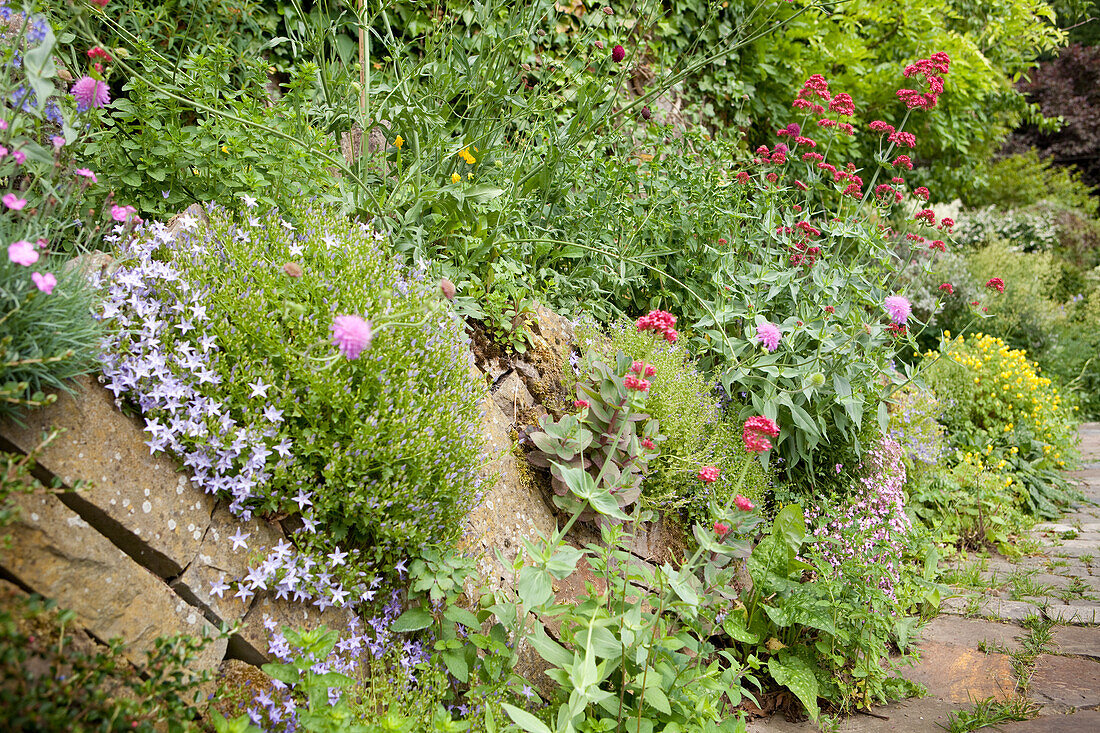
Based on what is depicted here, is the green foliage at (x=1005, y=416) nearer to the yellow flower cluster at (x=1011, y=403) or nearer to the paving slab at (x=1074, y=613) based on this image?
the yellow flower cluster at (x=1011, y=403)

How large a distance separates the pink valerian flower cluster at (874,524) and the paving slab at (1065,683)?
62 centimetres

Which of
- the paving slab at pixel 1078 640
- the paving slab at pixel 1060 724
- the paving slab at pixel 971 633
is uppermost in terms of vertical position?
the paving slab at pixel 1060 724

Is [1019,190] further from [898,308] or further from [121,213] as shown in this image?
[121,213]

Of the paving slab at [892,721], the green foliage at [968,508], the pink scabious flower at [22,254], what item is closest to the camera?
the pink scabious flower at [22,254]

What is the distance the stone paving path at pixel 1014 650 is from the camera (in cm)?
254

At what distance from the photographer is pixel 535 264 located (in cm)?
360

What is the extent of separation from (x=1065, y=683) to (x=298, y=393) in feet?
10.6

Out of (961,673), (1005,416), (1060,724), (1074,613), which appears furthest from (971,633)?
(1005,416)

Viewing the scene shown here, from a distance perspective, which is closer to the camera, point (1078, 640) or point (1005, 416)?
point (1078, 640)

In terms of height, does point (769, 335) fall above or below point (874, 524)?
above

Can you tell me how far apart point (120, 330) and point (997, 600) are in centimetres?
421

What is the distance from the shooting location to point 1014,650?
2977 millimetres

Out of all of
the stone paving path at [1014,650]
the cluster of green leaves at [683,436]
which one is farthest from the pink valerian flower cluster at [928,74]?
the stone paving path at [1014,650]

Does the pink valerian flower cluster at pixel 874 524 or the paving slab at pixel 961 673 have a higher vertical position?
the pink valerian flower cluster at pixel 874 524
